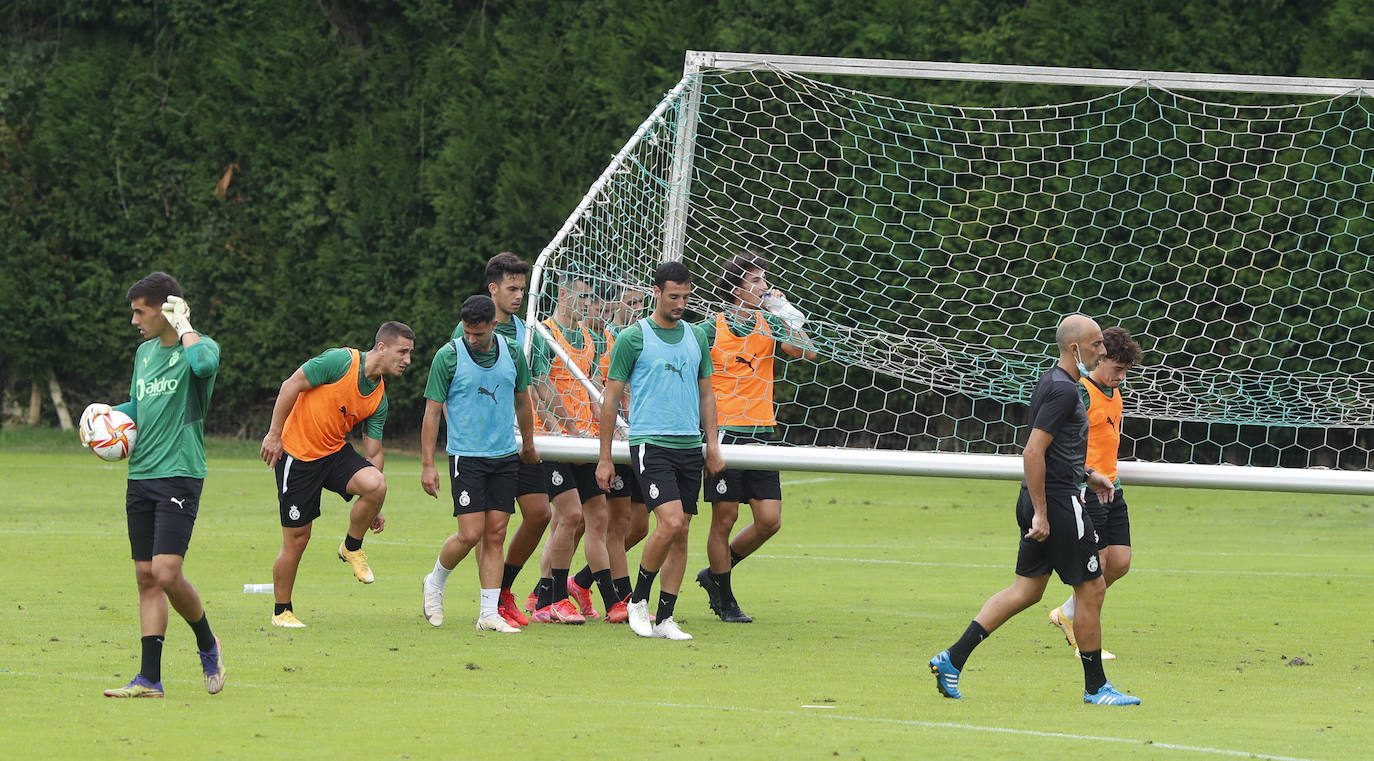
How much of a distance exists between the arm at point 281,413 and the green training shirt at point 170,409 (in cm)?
198

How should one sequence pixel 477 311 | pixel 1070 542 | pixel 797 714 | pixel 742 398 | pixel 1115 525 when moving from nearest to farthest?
1. pixel 797 714
2. pixel 1070 542
3. pixel 1115 525
4. pixel 477 311
5. pixel 742 398

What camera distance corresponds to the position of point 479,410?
365 inches

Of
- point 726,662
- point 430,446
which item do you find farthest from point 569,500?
→ point 726,662

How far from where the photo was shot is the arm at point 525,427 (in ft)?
30.2

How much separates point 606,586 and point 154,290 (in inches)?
153

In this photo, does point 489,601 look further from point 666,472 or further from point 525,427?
point 666,472

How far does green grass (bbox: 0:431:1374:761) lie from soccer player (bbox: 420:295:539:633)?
45 centimetres

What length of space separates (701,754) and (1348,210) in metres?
8.37

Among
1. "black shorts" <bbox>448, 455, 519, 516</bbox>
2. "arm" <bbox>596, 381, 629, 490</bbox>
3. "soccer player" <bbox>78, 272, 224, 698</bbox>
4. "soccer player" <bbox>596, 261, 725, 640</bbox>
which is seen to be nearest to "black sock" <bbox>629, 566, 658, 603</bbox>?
"soccer player" <bbox>596, 261, 725, 640</bbox>

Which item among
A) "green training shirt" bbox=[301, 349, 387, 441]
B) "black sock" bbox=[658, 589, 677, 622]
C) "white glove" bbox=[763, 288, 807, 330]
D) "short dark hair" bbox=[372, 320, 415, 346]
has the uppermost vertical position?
"white glove" bbox=[763, 288, 807, 330]

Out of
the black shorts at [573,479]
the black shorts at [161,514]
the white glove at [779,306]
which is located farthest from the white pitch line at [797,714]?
the white glove at [779,306]

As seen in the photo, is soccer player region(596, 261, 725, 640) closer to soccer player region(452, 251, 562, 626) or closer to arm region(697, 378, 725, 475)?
arm region(697, 378, 725, 475)

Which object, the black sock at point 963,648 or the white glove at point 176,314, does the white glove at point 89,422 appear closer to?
the white glove at point 176,314

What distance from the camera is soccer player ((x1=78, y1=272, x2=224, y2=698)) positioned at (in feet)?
22.6
